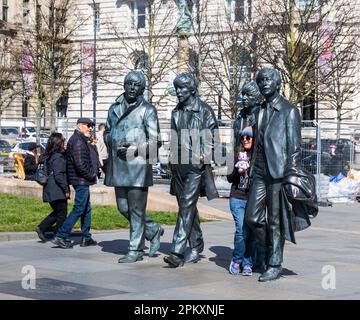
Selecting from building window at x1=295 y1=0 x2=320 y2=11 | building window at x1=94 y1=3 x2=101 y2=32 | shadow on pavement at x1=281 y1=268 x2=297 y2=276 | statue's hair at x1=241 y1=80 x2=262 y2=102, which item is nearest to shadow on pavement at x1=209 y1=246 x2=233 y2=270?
shadow on pavement at x1=281 y1=268 x2=297 y2=276

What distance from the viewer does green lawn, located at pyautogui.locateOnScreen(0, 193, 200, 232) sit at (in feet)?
48.8

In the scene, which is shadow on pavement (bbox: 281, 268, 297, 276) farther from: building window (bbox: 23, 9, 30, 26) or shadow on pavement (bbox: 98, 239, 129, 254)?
building window (bbox: 23, 9, 30, 26)

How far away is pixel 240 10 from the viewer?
42656 millimetres

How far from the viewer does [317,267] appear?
428 inches

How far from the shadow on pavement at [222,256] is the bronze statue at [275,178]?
128cm

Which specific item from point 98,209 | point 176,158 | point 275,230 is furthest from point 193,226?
point 98,209

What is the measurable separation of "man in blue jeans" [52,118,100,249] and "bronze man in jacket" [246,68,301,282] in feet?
11.6

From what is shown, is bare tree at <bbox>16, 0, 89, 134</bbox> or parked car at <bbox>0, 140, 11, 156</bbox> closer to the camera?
parked car at <bbox>0, 140, 11, 156</bbox>

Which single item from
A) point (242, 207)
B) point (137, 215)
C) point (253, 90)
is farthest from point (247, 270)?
point (253, 90)

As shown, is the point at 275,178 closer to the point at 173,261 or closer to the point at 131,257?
the point at 173,261

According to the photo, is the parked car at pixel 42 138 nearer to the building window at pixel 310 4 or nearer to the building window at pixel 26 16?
the building window at pixel 310 4

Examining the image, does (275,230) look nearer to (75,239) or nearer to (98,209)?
(75,239)

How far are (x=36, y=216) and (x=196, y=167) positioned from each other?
5966 mm
